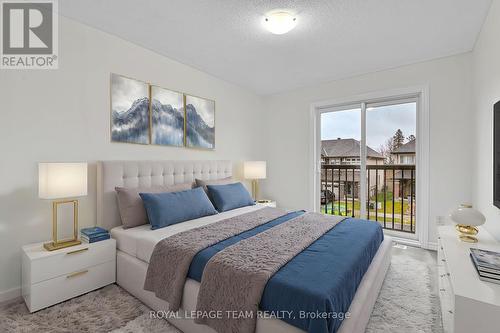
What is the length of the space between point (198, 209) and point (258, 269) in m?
1.44

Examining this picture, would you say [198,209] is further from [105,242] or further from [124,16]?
[124,16]

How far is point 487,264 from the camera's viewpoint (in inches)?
59.9

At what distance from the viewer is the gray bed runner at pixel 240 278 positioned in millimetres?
1366

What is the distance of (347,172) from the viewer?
424 centimetres

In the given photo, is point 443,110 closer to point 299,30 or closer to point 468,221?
point 468,221

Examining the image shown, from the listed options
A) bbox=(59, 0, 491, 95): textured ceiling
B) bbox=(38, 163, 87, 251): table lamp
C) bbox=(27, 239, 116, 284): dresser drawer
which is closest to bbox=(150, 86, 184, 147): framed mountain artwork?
bbox=(59, 0, 491, 95): textured ceiling

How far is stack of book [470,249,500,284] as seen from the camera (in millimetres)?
1413

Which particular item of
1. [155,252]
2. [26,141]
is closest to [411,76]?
[155,252]

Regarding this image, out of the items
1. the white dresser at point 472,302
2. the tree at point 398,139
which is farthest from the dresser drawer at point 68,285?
the tree at point 398,139

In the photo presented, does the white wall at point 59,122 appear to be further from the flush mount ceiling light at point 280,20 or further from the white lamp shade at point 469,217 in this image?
the white lamp shade at point 469,217

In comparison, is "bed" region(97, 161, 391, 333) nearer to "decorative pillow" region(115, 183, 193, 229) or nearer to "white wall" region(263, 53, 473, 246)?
"decorative pillow" region(115, 183, 193, 229)

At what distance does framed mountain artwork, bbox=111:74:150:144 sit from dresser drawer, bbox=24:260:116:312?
1333 millimetres

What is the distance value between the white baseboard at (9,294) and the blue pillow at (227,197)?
1956 mm

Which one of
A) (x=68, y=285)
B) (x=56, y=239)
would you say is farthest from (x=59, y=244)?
(x=68, y=285)
